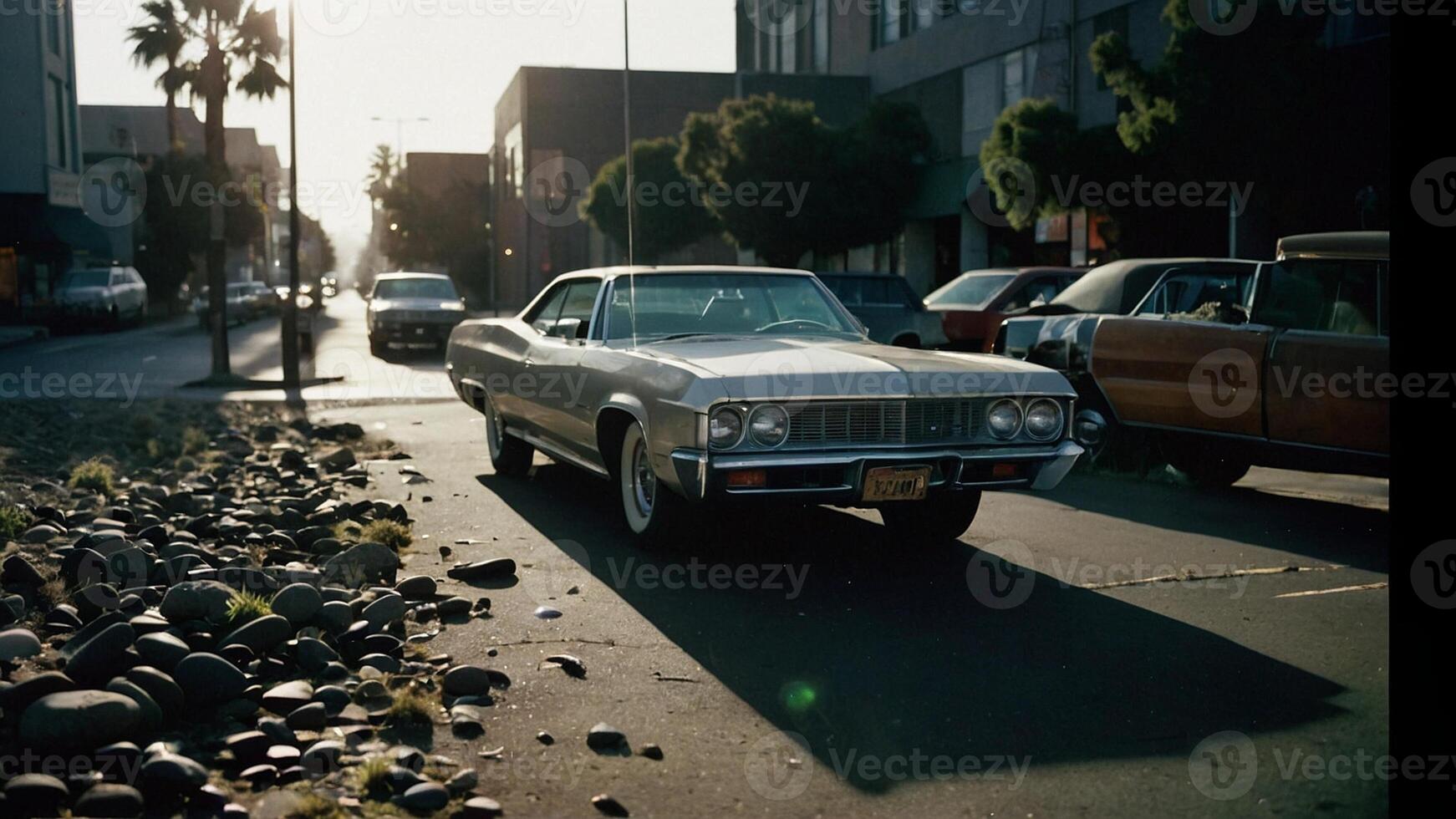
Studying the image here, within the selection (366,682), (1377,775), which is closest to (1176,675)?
(1377,775)

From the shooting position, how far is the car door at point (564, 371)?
24.9 ft

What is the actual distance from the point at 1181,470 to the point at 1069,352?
1.11 m

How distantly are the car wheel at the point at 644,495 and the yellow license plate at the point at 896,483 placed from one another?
1.00 metres

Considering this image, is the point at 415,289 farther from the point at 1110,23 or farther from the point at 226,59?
the point at 1110,23

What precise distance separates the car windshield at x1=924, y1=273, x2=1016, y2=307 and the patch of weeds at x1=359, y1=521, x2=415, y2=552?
1040 cm

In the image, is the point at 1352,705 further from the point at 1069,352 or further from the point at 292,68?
the point at 292,68

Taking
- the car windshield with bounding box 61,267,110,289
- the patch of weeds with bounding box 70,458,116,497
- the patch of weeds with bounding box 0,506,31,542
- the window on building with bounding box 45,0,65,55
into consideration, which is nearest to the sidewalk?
the car windshield with bounding box 61,267,110,289

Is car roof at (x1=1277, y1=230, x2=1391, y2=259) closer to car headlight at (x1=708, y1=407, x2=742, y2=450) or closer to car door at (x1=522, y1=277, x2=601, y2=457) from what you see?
car headlight at (x1=708, y1=407, x2=742, y2=450)

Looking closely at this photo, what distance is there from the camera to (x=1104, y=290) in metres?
11.2

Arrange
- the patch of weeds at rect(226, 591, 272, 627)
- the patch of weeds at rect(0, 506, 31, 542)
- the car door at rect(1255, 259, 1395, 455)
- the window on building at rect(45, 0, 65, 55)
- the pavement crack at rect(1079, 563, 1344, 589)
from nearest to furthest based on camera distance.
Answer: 1. the patch of weeds at rect(226, 591, 272, 627)
2. the pavement crack at rect(1079, 563, 1344, 589)
3. the patch of weeds at rect(0, 506, 31, 542)
4. the car door at rect(1255, 259, 1395, 455)
5. the window on building at rect(45, 0, 65, 55)

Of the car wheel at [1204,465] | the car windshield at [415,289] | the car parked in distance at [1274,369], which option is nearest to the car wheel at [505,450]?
the car parked in distance at [1274,369]

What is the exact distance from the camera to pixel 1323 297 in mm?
8008

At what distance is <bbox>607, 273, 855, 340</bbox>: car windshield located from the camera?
25.0 feet

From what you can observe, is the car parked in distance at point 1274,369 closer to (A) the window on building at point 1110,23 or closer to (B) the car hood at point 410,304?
(B) the car hood at point 410,304
